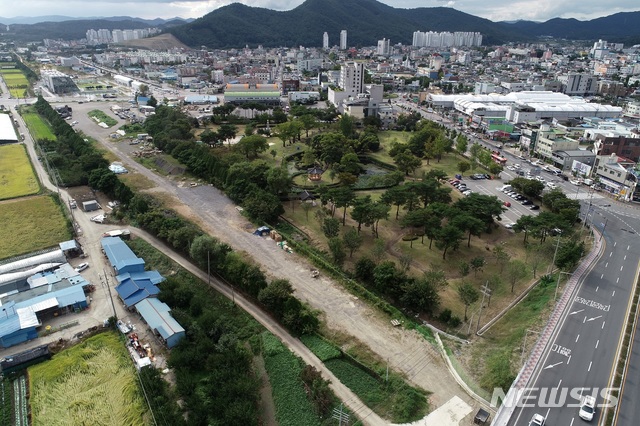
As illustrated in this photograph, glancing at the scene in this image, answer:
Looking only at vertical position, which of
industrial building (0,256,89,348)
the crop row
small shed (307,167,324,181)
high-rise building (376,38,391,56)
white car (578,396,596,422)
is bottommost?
the crop row

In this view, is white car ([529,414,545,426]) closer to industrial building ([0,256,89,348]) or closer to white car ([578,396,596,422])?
white car ([578,396,596,422])

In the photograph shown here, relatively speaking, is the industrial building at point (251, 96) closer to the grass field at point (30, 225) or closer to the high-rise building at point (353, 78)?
the high-rise building at point (353, 78)

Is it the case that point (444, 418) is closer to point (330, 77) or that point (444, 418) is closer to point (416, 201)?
point (416, 201)

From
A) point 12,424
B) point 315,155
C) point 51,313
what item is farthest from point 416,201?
point 12,424

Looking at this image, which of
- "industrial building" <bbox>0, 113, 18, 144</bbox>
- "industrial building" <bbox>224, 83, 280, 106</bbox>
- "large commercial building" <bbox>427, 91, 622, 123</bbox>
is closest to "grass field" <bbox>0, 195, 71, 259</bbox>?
"industrial building" <bbox>0, 113, 18, 144</bbox>

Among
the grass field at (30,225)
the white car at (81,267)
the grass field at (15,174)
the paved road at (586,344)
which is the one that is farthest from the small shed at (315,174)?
the grass field at (15,174)

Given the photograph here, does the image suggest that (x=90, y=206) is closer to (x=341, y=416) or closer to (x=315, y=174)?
(x=315, y=174)
